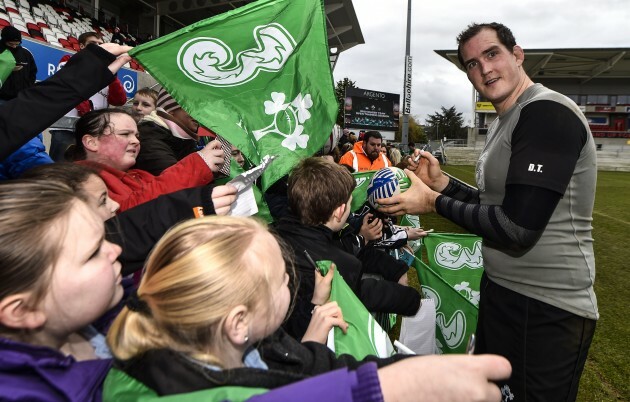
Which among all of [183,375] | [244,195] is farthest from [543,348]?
[183,375]

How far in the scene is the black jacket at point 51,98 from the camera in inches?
63.0

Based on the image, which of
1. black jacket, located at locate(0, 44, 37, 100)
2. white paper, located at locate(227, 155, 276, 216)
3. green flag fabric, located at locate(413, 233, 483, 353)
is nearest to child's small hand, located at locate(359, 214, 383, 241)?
green flag fabric, located at locate(413, 233, 483, 353)

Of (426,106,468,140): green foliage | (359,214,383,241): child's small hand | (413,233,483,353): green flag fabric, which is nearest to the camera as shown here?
(413,233,483,353): green flag fabric

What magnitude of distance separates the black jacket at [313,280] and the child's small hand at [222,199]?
398mm

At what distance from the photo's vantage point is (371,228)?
3.12 m

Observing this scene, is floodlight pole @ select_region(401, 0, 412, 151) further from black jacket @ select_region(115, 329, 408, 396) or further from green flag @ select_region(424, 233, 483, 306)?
black jacket @ select_region(115, 329, 408, 396)

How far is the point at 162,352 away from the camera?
0.91 metres

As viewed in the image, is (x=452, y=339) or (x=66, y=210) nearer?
(x=66, y=210)

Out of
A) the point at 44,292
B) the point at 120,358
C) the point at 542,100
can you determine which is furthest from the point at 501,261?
the point at 44,292

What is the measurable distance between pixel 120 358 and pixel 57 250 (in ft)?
0.92

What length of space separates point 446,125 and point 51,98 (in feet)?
324

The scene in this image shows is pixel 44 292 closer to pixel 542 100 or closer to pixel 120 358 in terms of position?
pixel 120 358

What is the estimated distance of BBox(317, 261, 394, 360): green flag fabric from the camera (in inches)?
58.7

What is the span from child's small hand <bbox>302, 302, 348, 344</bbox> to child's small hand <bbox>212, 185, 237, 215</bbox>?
48cm
